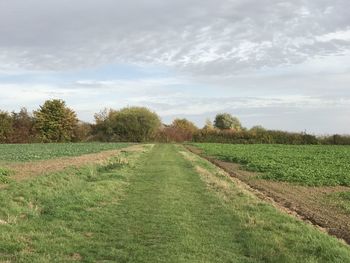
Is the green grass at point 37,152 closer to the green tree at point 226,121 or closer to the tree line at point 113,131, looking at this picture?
the tree line at point 113,131

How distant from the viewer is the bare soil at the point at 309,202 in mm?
11457

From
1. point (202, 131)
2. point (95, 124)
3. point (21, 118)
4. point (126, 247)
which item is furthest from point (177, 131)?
point (126, 247)

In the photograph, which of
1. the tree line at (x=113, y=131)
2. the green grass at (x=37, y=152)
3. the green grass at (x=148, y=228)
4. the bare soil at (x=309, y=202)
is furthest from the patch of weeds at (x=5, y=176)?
the tree line at (x=113, y=131)

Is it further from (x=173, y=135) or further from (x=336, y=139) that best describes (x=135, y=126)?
(x=336, y=139)

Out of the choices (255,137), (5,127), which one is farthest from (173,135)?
(5,127)

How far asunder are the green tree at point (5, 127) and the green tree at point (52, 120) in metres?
5.04

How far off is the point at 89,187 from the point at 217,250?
831 cm

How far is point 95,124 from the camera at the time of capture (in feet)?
347

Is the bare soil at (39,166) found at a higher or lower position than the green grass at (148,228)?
higher

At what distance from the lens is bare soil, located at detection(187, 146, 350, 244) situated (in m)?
11.5

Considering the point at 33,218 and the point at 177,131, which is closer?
the point at 33,218

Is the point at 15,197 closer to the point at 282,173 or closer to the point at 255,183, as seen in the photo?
the point at 255,183

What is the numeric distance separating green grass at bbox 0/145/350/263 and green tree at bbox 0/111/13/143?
77.7 m

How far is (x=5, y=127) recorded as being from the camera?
89.4m
